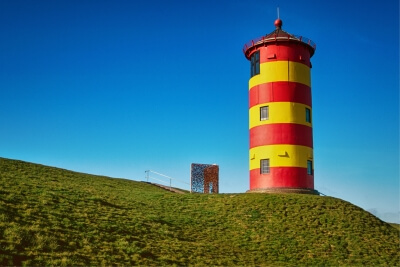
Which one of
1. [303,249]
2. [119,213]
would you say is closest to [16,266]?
[119,213]

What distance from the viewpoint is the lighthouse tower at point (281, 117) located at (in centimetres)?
3197

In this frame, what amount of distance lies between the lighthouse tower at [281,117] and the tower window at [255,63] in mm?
92

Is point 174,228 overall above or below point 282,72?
below

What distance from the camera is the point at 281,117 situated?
106ft

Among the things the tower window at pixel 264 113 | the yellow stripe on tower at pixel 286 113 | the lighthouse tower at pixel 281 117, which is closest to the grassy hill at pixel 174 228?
the lighthouse tower at pixel 281 117

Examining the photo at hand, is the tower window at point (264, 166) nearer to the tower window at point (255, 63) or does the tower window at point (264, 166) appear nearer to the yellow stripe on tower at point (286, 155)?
the yellow stripe on tower at point (286, 155)

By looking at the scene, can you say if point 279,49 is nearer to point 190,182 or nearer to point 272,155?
point 272,155

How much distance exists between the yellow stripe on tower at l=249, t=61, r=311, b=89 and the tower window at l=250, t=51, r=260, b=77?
568 millimetres

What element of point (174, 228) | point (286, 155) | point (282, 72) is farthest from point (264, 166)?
point (174, 228)

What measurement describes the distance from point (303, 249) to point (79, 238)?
11.3 metres

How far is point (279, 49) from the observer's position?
110 ft

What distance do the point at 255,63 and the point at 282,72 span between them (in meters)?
2.86

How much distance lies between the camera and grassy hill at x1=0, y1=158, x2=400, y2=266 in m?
15.1

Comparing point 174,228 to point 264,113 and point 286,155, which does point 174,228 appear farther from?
point 264,113
